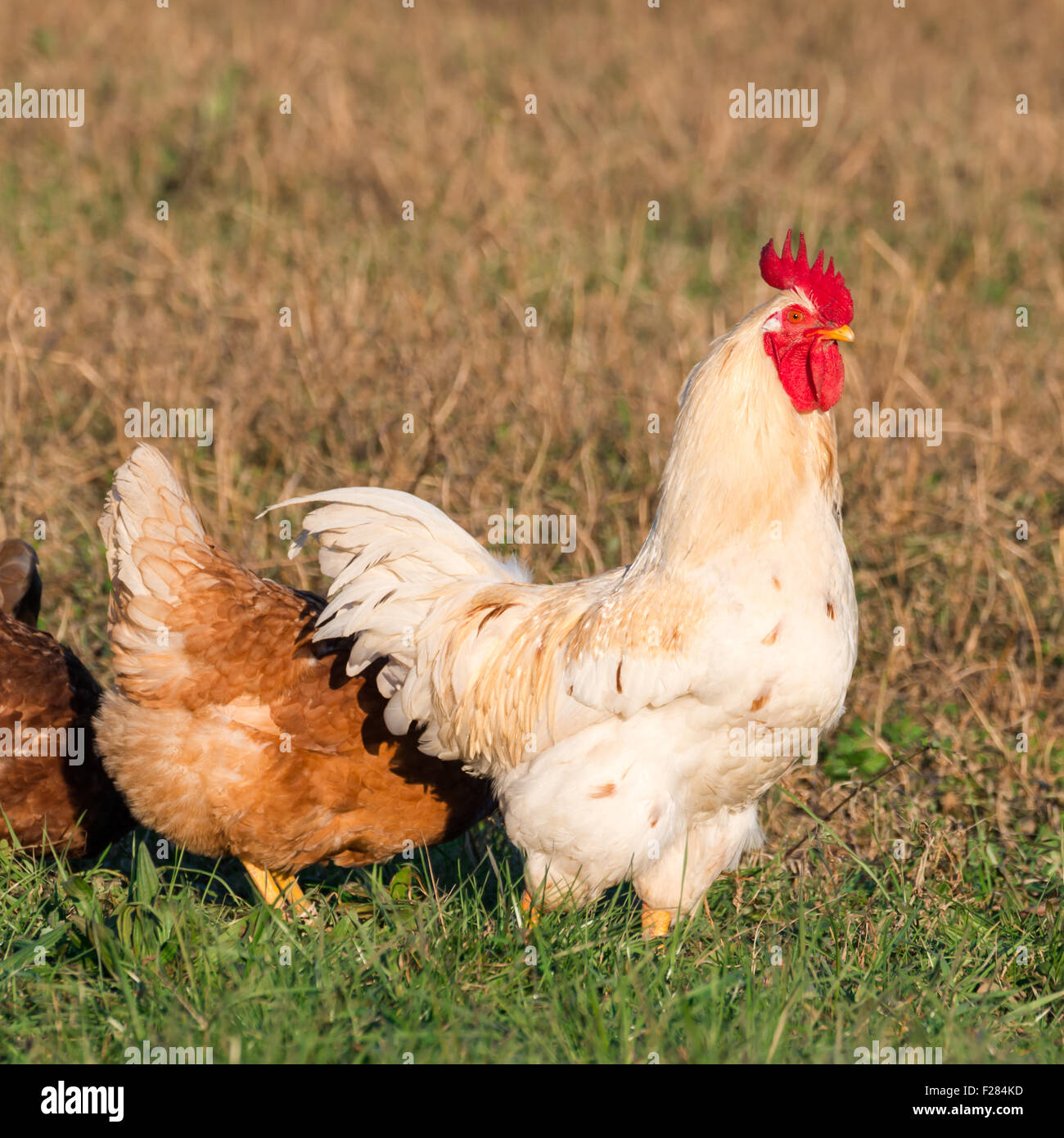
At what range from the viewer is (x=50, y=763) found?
4.14 m

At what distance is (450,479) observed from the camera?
605 centimetres

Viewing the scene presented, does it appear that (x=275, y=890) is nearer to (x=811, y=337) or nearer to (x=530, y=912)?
(x=530, y=912)

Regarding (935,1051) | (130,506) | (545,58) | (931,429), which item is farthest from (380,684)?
(545,58)

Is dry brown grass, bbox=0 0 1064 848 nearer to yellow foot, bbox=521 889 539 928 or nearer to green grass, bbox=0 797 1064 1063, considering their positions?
green grass, bbox=0 797 1064 1063

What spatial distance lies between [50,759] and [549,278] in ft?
15.2

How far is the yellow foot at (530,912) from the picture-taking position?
3.62 meters

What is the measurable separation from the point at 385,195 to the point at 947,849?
6160 mm

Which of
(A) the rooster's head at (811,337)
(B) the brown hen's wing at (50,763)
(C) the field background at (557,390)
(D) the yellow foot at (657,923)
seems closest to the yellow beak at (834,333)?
(A) the rooster's head at (811,337)

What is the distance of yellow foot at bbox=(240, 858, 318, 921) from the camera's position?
3.95 metres

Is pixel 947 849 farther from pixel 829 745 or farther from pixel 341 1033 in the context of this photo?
pixel 341 1033

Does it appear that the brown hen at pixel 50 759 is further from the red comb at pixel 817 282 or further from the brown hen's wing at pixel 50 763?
the red comb at pixel 817 282

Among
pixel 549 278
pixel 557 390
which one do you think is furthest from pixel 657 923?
pixel 549 278

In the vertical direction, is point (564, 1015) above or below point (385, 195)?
below

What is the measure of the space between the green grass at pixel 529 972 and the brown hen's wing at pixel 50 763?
0.13 metres
